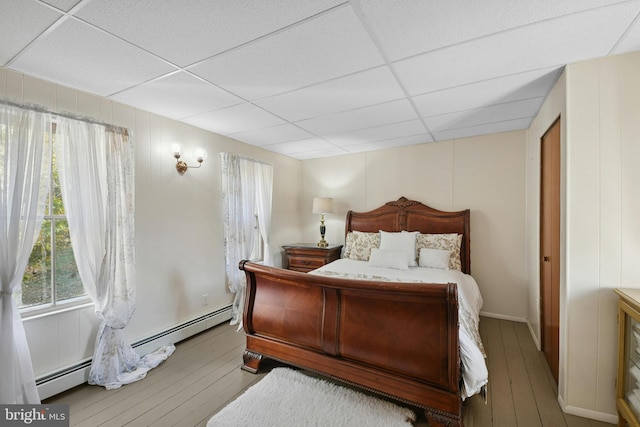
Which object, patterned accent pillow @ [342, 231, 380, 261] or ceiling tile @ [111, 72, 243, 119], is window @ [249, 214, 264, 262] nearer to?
patterned accent pillow @ [342, 231, 380, 261]

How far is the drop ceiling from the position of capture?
134cm

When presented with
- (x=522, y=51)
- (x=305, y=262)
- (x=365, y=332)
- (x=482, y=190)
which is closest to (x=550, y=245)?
(x=482, y=190)

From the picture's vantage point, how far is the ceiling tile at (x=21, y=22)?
Answer: 1.30 metres

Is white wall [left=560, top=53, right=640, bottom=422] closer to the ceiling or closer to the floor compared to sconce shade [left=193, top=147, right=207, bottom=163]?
closer to the floor

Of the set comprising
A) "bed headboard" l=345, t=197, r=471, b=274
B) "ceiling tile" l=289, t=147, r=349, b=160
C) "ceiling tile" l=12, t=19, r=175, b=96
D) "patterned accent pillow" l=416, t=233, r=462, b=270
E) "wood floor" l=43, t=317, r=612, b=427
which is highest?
"ceiling tile" l=12, t=19, r=175, b=96

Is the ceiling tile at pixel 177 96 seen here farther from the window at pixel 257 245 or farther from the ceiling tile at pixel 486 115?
the ceiling tile at pixel 486 115

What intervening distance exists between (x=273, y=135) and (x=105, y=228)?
2.05m

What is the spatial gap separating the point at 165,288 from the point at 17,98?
191cm

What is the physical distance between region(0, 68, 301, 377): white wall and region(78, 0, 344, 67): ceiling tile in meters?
1.13

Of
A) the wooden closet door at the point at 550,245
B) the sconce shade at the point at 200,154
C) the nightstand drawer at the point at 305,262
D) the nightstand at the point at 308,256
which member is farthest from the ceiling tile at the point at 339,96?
the nightstand drawer at the point at 305,262

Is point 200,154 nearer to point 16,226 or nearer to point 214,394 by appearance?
point 16,226

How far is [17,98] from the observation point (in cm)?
191

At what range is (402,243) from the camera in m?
3.58

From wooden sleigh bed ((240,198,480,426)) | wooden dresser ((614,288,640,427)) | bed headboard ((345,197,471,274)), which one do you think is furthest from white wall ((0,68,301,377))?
wooden dresser ((614,288,640,427))
